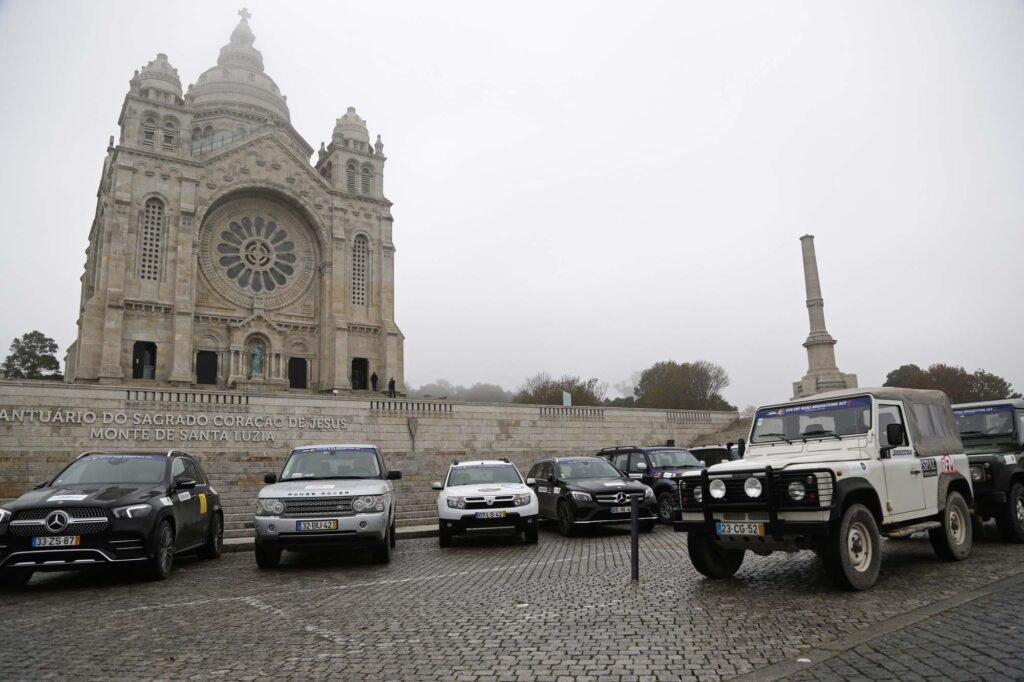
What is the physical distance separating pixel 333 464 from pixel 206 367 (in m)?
28.7

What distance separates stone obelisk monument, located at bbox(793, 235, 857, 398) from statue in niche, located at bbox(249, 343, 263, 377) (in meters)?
29.7

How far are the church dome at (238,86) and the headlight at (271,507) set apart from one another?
45.5m

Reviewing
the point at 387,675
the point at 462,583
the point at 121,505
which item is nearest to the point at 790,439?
the point at 462,583

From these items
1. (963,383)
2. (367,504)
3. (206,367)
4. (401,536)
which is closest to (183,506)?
(367,504)

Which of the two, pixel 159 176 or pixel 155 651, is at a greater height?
pixel 159 176

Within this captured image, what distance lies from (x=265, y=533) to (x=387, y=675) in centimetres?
545

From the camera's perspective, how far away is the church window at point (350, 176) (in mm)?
42844

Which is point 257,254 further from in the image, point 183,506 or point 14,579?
point 14,579

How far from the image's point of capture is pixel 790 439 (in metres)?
8.28

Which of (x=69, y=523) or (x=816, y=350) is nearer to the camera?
(x=69, y=523)

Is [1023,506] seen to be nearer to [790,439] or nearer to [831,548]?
[790,439]

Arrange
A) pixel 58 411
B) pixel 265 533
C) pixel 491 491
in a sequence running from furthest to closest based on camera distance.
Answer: pixel 58 411 → pixel 491 491 → pixel 265 533

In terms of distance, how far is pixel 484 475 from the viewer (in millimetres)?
12789

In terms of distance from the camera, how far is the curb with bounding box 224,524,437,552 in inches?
469
